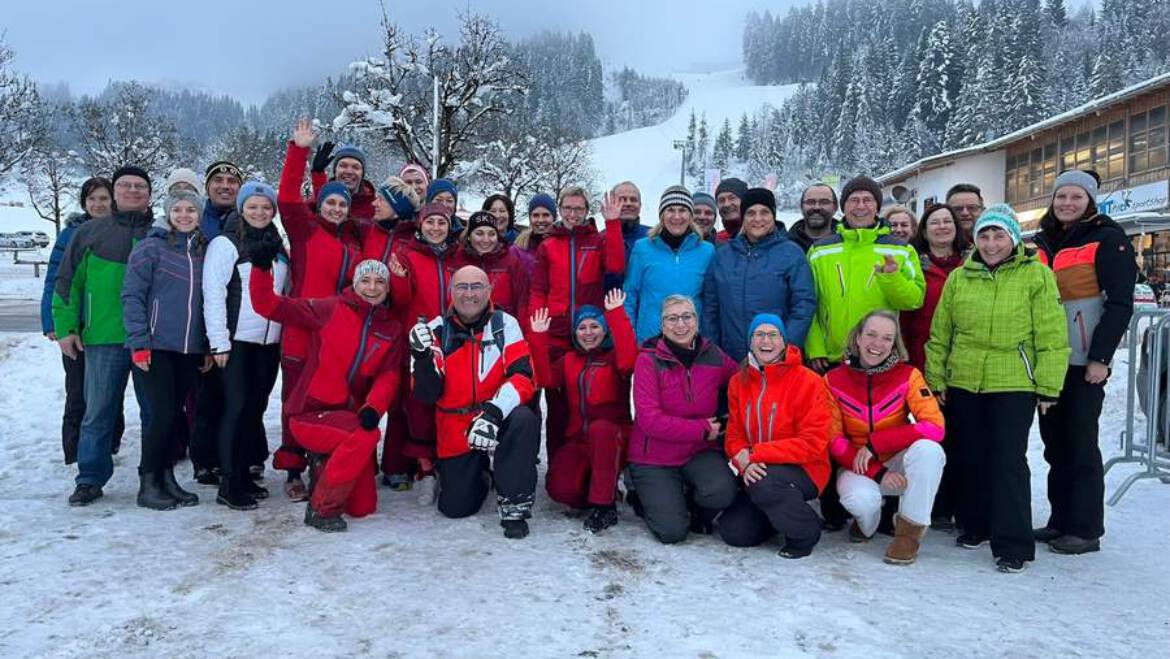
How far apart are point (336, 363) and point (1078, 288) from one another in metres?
4.59

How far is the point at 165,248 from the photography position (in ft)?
15.0

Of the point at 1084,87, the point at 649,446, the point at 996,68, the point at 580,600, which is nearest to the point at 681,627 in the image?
the point at 580,600

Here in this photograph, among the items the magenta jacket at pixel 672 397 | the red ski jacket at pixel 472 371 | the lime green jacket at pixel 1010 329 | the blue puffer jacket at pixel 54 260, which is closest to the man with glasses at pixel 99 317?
the blue puffer jacket at pixel 54 260

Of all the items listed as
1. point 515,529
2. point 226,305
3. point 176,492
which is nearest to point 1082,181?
point 515,529

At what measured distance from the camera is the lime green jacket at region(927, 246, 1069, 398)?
3828 millimetres

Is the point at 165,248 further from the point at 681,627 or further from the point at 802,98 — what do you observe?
the point at 802,98

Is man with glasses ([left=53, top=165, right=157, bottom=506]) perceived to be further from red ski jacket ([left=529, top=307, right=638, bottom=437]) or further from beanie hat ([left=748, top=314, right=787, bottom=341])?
beanie hat ([left=748, top=314, right=787, bottom=341])

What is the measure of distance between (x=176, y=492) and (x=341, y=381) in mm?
1299

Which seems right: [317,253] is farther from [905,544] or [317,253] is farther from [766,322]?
[905,544]

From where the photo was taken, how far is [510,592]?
3348 mm

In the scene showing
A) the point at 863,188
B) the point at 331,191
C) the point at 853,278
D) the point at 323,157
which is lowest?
the point at 853,278

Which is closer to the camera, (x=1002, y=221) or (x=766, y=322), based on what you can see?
(x=1002, y=221)

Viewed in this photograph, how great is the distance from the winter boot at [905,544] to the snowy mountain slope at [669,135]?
184 feet

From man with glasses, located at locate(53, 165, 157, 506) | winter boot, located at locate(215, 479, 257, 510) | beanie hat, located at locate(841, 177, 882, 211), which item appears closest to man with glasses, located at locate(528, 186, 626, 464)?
beanie hat, located at locate(841, 177, 882, 211)
